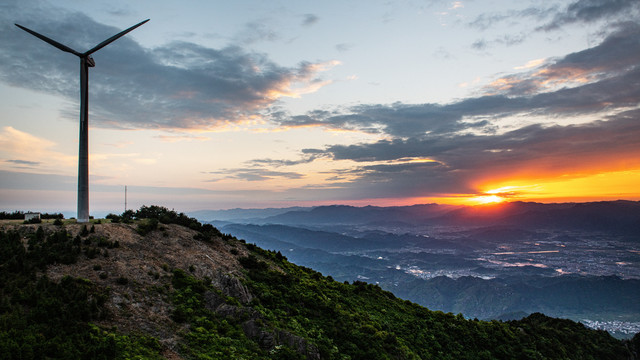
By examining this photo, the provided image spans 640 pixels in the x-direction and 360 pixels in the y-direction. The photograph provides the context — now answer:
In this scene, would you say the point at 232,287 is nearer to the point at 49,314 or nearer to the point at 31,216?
the point at 49,314

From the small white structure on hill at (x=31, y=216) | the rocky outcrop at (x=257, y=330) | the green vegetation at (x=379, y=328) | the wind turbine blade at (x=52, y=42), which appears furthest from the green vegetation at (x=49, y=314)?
the wind turbine blade at (x=52, y=42)

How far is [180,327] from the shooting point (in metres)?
23.0

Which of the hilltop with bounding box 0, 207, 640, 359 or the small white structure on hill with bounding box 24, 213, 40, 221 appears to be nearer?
the hilltop with bounding box 0, 207, 640, 359

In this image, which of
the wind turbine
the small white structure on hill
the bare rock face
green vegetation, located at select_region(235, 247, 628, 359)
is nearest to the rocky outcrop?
the bare rock face

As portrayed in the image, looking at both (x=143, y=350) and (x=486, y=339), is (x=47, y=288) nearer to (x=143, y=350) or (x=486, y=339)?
(x=143, y=350)

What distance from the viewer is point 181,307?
24.9m

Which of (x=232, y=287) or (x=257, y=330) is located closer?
(x=257, y=330)

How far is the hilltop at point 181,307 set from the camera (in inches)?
737

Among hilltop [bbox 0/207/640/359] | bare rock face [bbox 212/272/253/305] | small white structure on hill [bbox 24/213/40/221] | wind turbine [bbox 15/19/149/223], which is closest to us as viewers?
hilltop [bbox 0/207/640/359]

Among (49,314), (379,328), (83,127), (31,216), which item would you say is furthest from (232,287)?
(83,127)

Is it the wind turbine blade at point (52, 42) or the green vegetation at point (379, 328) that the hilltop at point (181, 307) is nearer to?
the green vegetation at point (379, 328)

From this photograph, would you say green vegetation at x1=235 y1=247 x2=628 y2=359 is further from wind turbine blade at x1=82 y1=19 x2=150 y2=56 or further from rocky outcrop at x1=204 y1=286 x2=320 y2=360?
wind turbine blade at x1=82 y1=19 x2=150 y2=56

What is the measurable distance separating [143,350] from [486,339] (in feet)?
144

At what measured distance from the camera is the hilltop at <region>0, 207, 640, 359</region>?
61.4 ft
